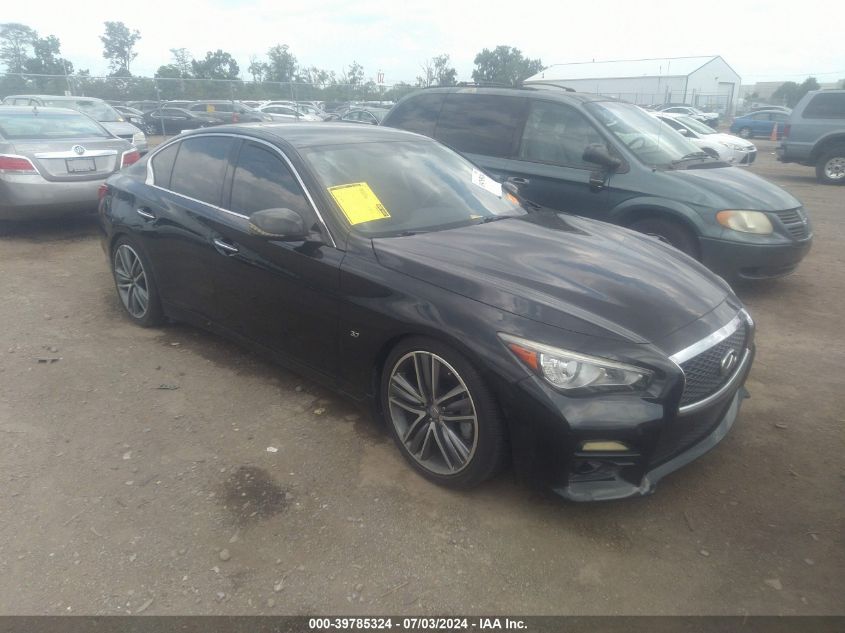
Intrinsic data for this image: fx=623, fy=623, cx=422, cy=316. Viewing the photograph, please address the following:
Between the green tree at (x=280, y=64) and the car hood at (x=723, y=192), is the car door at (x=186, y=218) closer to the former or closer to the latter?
the car hood at (x=723, y=192)

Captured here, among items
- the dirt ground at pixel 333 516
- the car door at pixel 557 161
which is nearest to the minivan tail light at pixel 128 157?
the dirt ground at pixel 333 516

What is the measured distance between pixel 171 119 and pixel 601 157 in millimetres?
21091

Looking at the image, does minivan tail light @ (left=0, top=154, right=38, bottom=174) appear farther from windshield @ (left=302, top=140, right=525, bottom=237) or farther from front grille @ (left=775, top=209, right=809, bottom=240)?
front grille @ (left=775, top=209, right=809, bottom=240)

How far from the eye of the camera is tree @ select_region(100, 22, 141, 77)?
52.5m

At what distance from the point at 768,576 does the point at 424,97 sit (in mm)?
5757

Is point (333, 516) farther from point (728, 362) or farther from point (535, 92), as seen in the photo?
point (535, 92)

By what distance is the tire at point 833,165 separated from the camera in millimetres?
13508

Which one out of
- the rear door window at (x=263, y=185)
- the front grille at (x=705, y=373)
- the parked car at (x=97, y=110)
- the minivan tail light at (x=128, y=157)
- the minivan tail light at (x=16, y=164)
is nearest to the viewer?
the front grille at (x=705, y=373)

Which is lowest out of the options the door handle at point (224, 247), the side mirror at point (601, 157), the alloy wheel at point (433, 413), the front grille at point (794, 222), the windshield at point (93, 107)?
the alloy wheel at point (433, 413)

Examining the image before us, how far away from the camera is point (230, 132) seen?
4.10 m

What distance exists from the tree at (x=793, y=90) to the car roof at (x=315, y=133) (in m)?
64.3

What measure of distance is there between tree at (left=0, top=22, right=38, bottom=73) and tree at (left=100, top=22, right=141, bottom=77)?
41.6ft

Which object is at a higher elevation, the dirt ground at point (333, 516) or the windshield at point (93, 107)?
the windshield at point (93, 107)

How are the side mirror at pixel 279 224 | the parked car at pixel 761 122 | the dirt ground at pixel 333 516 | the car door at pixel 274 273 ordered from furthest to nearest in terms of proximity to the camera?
1. the parked car at pixel 761 122
2. the car door at pixel 274 273
3. the side mirror at pixel 279 224
4. the dirt ground at pixel 333 516
